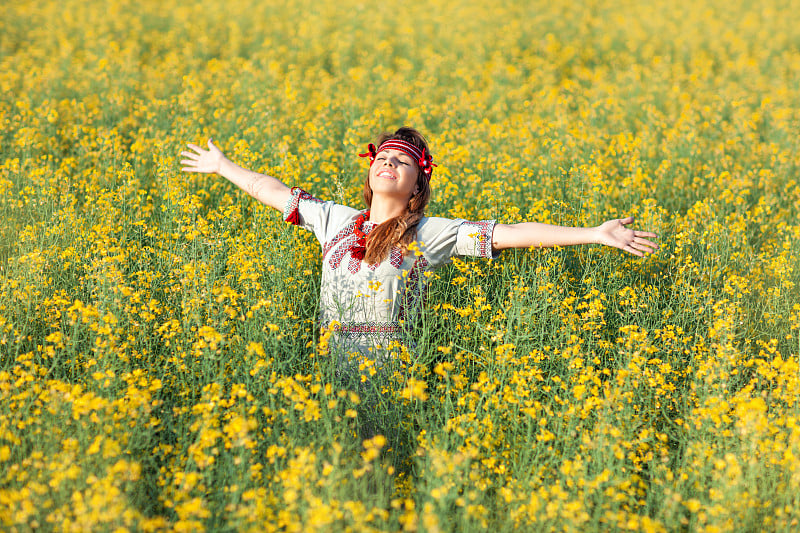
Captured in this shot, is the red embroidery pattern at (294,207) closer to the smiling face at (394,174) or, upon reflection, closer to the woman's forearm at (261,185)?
the woman's forearm at (261,185)

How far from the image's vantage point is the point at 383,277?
352 cm

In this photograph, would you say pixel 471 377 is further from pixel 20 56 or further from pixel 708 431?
pixel 20 56

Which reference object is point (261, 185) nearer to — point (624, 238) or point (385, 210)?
point (385, 210)

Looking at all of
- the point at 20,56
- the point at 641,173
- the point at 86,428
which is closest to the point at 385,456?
the point at 86,428

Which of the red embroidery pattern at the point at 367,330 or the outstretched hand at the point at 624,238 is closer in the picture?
the outstretched hand at the point at 624,238

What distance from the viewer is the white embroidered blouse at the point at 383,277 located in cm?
353

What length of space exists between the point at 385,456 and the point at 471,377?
2.56 ft

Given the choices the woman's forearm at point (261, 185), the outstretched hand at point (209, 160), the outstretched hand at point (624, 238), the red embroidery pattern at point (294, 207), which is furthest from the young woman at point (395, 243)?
the outstretched hand at point (209, 160)

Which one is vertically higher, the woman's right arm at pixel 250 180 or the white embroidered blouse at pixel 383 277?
the woman's right arm at pixel 250 180

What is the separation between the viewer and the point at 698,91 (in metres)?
8.88

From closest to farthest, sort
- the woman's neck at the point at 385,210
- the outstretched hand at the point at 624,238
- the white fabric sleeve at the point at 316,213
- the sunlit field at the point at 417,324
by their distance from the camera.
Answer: the sunlit field at the point at 417,324 → the outstretched hand at the point at 624,238 → the woman's neck at the point at 385,210 → the white fabric sleeve at the point at 316,213

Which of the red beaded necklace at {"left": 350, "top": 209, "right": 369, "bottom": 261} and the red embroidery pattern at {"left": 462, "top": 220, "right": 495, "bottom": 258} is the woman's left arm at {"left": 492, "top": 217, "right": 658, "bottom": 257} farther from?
the red beaded necklace at {"left": 350, "top": 209, "right": 369, "bottom": 261}

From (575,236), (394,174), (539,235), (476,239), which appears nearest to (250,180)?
(394,174)

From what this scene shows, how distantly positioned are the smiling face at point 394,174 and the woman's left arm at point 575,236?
580mm
